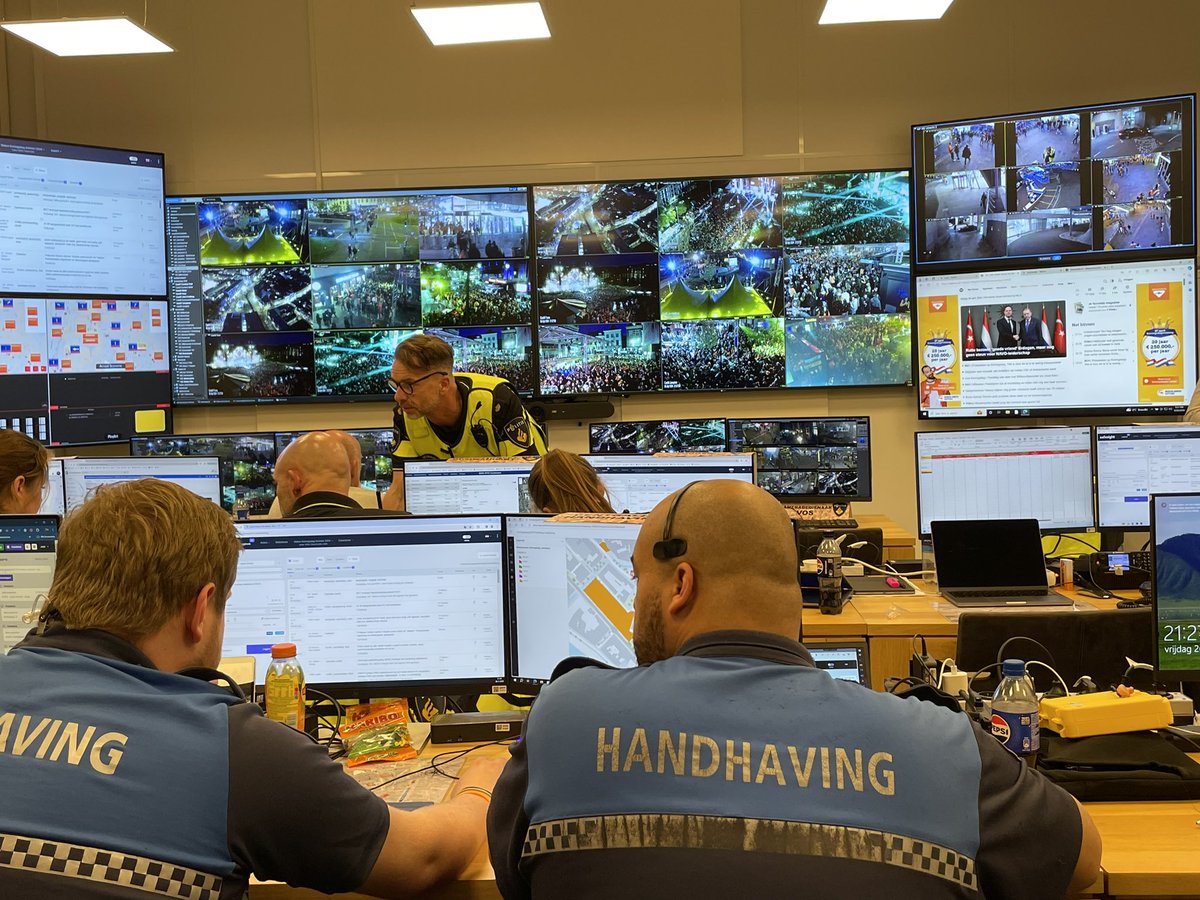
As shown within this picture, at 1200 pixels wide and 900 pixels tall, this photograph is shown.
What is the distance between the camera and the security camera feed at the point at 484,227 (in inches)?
229

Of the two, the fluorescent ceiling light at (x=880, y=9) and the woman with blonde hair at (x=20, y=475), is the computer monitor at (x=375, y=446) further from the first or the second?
the fluorescent ceiling light at (x=880, y=9)

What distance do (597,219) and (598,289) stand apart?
1.27 feet

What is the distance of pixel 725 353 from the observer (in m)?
5.77

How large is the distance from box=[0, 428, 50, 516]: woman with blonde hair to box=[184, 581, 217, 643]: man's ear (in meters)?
1.56

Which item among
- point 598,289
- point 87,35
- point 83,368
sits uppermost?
point 87,35

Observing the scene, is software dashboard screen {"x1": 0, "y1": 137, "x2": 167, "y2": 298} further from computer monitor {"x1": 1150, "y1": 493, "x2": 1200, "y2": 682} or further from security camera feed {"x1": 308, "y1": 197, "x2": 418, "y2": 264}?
computer monitor {"x1": 1150, "y1": 493, "x2": 1200, "y2": 682}

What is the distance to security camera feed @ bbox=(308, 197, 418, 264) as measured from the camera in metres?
5.84

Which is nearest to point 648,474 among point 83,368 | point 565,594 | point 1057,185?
point 565,594

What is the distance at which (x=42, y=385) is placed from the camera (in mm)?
5477

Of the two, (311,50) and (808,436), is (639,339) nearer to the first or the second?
(808,436)

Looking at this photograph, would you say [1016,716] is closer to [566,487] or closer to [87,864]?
[566,487]

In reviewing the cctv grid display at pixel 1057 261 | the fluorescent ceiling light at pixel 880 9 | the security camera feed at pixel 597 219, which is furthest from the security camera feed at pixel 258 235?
the cctv grid display at pixel 1057 261

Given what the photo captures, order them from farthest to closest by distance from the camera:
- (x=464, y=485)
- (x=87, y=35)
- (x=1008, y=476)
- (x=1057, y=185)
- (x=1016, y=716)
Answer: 1. (x=1057, y=185)
2. (x=87, y=35)
3. (x=464, y=485)
4. (x=1008, y=476)
5. (x=1016, y=716)

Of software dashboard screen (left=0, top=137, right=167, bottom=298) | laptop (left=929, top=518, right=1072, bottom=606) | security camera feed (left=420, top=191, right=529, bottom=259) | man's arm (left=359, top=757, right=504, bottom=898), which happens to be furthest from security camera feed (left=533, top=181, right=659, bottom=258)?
man's arm (left=359, top=757, right=504, bottom=898)
